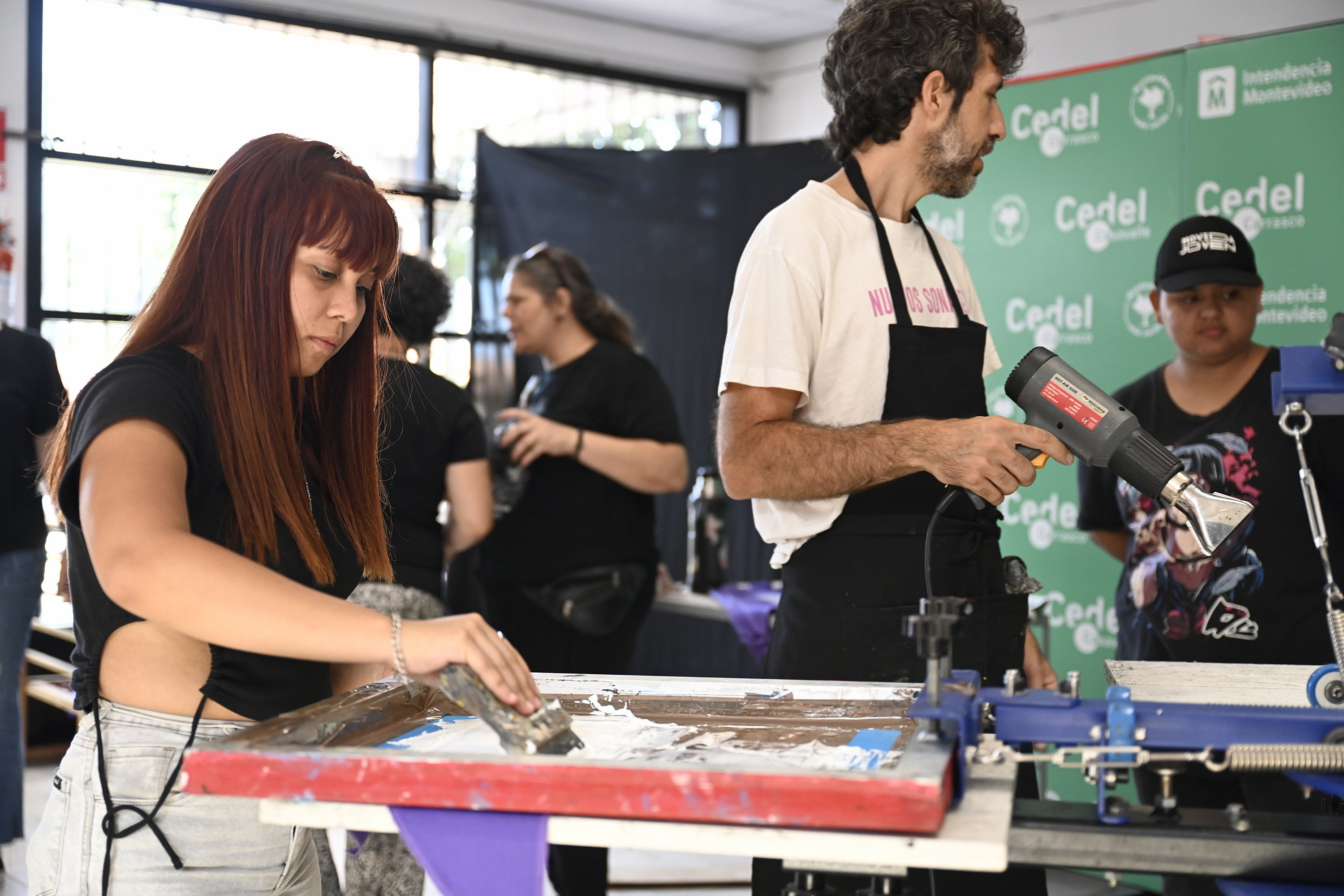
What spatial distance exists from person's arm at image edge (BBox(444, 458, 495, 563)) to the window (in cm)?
174

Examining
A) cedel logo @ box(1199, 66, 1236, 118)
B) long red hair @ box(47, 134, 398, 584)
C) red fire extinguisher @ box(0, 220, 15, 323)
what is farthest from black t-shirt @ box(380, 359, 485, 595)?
red fire extinguisher @ box(0, 220, 15, 323)

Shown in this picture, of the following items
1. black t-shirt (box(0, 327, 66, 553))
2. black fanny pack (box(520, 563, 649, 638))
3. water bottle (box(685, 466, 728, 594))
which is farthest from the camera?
water bottle (box(685, 466, 728, 594))

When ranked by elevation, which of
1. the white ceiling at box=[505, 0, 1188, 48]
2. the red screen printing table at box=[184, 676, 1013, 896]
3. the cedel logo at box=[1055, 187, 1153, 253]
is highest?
the white ceiling at box=[505, 0, 1188, 48]

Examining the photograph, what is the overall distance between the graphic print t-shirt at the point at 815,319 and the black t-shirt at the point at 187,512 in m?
0.70

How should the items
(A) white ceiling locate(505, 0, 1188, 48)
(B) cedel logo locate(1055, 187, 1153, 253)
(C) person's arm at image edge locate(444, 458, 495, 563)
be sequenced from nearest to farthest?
(C) person's arm at image edge locate(444, 458, 495, 563)
(B) cedel logo locate(1055, 187, 1153, 253)
(A) white ceiling locate(505, 0, 1188, 48)

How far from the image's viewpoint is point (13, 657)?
3.23m

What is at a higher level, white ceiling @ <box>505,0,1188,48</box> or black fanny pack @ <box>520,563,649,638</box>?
white ceiling @ <box>505,0,1188,48</box>

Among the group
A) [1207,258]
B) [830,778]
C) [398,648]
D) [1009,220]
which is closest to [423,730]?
[398,648]

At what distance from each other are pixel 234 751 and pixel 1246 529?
2.13 m

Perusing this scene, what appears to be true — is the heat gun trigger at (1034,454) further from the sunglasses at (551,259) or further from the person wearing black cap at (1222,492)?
the sunglasses at (551,259)

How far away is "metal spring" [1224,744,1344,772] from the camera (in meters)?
0.98

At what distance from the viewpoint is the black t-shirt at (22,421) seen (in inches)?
123

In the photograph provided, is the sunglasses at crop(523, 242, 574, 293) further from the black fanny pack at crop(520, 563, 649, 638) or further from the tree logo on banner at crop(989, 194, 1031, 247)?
the tree logo on banner at crop(989, 194, 1031, 247)

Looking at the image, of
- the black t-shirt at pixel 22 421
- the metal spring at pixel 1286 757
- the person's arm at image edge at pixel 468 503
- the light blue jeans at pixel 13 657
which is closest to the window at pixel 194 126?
the black t-shirt at pixel 22 421
